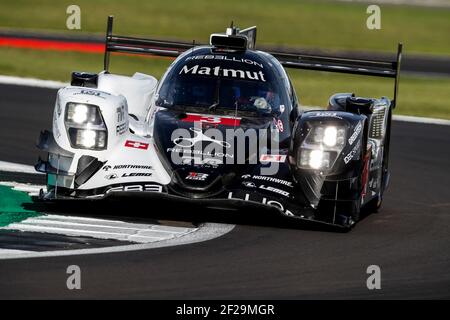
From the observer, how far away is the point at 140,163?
9.59 m

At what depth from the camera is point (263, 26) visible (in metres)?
35.7

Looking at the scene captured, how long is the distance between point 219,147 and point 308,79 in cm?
1393

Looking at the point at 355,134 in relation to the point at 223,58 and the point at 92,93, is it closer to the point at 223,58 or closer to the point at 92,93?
the point at 223,58

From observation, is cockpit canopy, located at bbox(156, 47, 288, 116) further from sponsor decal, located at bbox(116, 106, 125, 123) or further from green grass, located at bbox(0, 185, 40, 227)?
green grass, located at bbox(0, 185, 40, 227)

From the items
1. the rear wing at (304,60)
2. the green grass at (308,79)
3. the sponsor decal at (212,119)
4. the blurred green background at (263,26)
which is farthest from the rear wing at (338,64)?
the blurred green background at (263,26)

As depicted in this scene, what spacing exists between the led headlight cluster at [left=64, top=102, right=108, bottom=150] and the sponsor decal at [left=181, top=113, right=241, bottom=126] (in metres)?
0.83

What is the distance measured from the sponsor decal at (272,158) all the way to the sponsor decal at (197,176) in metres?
0.62

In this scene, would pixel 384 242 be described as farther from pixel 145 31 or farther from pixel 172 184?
pixel 145 31

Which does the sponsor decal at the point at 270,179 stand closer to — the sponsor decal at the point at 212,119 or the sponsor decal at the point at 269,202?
the sponsor decal at the point at 269,202

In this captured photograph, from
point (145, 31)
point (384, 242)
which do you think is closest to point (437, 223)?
point (384, 242)

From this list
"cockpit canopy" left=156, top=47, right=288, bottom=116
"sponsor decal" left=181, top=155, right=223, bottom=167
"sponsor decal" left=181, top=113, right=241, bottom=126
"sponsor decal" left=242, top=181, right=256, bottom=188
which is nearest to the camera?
"sponsor decal" left=242, top=181, right=256, bottom=188

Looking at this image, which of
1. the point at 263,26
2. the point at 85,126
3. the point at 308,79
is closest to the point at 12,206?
the point at 85,126

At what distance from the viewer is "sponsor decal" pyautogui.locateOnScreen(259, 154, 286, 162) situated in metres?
9.77

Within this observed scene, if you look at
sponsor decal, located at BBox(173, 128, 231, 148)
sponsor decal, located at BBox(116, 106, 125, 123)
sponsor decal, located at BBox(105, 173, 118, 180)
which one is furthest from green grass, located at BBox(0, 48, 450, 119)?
sponsor decal, located at BBox(105, 173, 118, 180)
